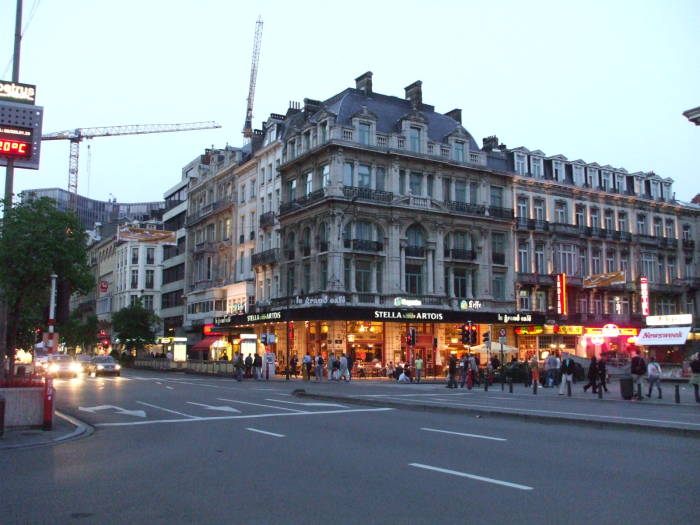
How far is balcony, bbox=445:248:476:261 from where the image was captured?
177ft

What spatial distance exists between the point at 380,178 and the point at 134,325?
35.0 m

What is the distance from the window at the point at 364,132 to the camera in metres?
51.5

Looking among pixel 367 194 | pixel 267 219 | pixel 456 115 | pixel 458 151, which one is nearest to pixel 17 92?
pixel 367 194

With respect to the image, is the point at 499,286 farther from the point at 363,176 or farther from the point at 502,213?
the point at 363,176

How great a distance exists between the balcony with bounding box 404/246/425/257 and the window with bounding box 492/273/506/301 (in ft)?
24.4

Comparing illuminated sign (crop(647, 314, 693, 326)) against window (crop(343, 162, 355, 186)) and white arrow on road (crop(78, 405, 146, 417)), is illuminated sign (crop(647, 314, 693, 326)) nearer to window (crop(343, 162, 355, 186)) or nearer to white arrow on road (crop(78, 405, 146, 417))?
window (crop(343, 162, 355, 186))

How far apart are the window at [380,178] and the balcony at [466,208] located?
540 centimetres

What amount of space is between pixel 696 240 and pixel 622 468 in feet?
215

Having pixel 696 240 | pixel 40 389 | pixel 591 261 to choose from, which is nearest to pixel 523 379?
pixel 591 261

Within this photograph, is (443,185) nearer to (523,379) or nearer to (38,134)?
(523,379)

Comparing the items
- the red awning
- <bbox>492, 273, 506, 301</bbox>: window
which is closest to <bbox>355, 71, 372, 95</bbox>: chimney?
<bbox>492, 273, 506, 301</bbox>: window

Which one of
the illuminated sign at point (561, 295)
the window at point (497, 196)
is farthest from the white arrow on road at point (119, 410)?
the illuminated sign at point (561, 295)

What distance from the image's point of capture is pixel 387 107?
5575 cm

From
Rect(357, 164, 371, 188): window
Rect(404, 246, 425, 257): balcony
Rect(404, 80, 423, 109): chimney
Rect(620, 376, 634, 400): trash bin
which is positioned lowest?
Rect(620, 376, 634, 400): trash bin
